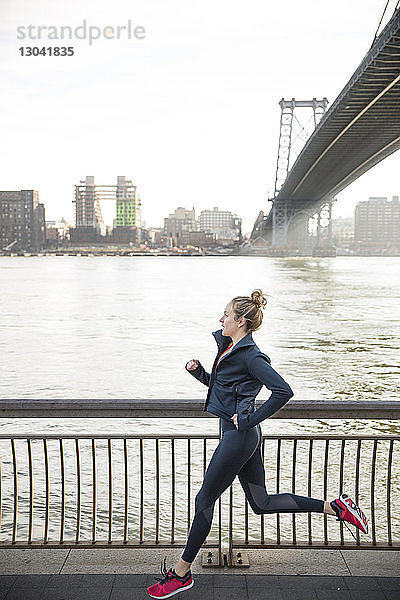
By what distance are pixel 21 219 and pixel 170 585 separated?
553 feet

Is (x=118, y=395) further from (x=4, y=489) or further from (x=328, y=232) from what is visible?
(x=328, y=232)

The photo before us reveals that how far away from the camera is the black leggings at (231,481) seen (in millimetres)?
3715

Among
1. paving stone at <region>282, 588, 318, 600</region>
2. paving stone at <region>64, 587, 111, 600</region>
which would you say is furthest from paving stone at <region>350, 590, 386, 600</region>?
paving stone at <region>64, 587, 111, 600</region>

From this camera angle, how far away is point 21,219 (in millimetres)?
166375

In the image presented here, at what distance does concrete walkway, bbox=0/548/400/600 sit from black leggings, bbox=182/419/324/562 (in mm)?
336

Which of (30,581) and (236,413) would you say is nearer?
(236,413)

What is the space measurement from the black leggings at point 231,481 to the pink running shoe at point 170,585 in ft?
0.35

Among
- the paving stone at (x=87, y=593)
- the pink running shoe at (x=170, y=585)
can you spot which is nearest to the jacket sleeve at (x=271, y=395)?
the pink running shoe at (x=170, y=585)

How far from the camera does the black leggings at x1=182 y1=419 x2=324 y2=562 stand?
3.71 meters

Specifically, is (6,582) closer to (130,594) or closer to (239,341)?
(130,594)

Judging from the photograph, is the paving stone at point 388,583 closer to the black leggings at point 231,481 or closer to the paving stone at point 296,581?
the paving stone at point 296,581

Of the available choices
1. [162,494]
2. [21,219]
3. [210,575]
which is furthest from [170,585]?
[21,219]

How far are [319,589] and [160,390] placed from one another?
591 inches

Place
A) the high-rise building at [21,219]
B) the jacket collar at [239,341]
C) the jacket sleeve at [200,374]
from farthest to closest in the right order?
the high-rise building at [21,219] → the jacket sleeve at [200,374] → the jacket collar at [239,341]
